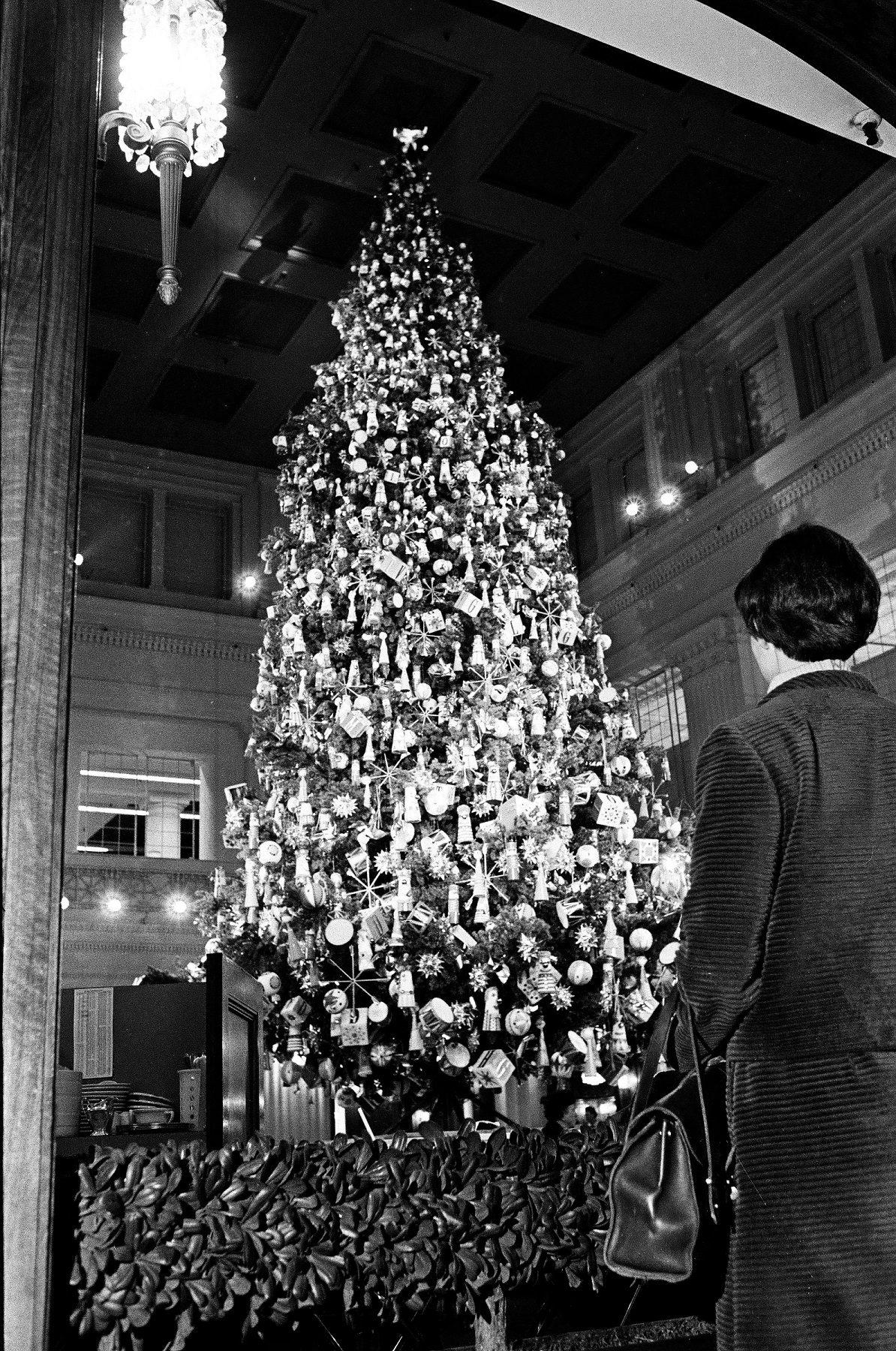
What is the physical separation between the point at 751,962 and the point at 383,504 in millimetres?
5643

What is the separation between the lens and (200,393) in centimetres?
1163

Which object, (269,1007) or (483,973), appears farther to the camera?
(269,1007)

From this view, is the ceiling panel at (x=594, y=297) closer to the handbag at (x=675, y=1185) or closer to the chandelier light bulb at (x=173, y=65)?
the chandelier light bulb at (x=173, y=65)

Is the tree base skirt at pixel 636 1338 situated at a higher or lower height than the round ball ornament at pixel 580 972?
lower

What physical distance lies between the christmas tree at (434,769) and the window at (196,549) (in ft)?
15.9

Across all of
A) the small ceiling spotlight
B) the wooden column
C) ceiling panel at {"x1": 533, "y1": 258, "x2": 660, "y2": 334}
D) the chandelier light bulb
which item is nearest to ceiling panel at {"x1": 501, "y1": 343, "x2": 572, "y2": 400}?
ceiling panel at {"x1": 533, "y1": 258, "x2": 660, "y2": 334}

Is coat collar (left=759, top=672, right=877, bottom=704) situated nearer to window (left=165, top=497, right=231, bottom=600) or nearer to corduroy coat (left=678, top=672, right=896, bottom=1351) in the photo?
corduroy coat (left=678, top=672, right=896, bottom=1351)

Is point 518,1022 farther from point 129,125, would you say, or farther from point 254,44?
point 254,44

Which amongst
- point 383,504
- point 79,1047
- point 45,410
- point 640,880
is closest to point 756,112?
point 383,504

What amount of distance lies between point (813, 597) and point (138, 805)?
10.6 metres

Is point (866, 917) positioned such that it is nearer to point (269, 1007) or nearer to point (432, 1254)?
point (432, 1254)

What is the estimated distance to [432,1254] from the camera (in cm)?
219

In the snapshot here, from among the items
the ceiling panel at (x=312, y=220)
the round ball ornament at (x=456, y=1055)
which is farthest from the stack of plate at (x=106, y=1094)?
the ceiling panel at (x=312, y=220)

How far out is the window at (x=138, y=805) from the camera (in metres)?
11.5
